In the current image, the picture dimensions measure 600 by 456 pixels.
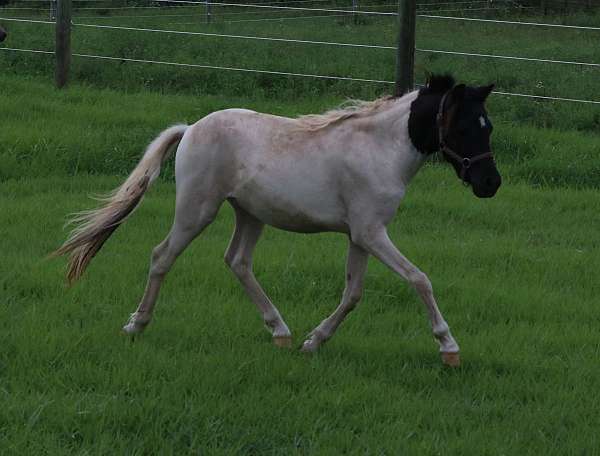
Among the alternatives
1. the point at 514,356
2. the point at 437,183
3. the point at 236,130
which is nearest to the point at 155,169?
the point at 236,130

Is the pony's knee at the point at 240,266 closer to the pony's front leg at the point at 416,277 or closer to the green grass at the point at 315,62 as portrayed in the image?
the pony's front leg at the point at 416,277

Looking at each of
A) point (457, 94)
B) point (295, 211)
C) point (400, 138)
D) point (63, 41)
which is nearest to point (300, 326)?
point (295, 211)

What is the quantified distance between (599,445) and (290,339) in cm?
191

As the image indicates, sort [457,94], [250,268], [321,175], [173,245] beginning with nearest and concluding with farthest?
[457,94], [321,175], [173,245], [250,268]

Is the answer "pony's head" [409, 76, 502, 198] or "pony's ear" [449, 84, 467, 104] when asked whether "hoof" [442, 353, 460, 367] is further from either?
"pony's ear" [449, 84, 467, 104]

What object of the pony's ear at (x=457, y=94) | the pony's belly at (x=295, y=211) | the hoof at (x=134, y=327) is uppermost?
the pony's ear at (x=457, y=94)

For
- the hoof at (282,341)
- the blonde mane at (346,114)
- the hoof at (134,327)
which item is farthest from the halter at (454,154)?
the hoof at (134,327)

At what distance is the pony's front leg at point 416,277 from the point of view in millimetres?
5906

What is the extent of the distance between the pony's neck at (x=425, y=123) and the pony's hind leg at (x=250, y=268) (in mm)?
1150

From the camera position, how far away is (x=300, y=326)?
22.2ft

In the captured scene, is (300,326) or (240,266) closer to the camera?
(240,266)

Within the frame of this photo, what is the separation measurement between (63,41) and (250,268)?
7.81m

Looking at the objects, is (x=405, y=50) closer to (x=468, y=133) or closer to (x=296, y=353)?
(x=468, y=133)

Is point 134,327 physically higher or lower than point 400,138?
lower
